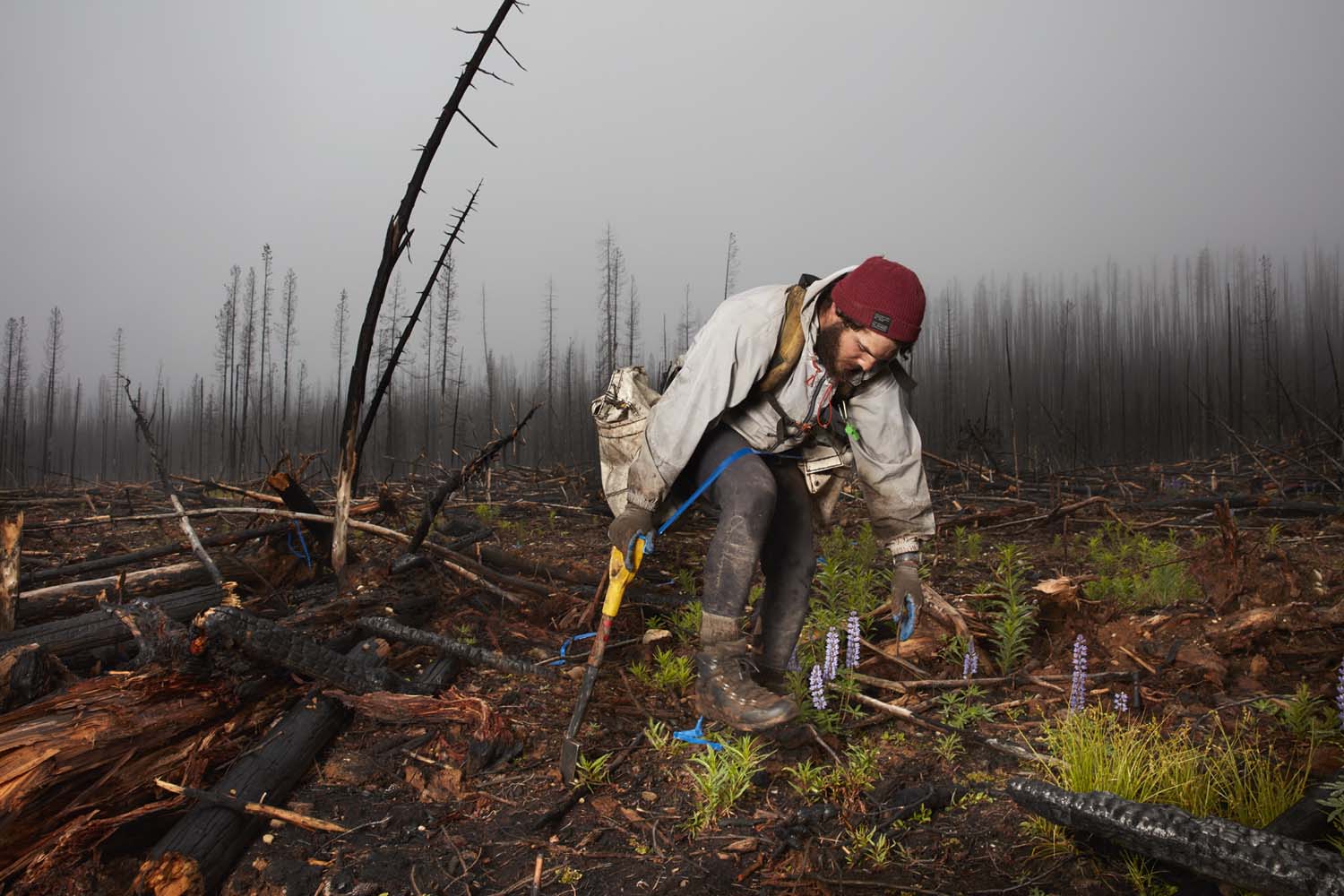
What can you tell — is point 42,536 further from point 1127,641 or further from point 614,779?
point 1127,641

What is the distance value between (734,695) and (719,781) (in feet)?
1.03

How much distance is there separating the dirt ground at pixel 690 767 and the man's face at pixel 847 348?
1411 mm

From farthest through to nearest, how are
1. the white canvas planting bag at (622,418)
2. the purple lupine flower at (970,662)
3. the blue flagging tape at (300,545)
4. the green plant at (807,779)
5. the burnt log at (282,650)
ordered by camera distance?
the blue flagging tape at (300,545), the purple lupine flower at (970,662), the white canvas planting bag at (622,418), the burnt log at (282,650), the green plant at (807,779)

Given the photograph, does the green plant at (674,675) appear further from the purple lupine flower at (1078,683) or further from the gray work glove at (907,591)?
the purple lupine flower at (1078,683)

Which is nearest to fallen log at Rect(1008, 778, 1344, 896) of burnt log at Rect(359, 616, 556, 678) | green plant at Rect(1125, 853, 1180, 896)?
green plant at Rect(1125, 853, 1180, 896)

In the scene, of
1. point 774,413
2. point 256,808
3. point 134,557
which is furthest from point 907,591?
point 134,557

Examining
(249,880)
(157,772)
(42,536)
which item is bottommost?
(249,880)

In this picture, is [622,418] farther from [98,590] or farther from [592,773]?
[98,590]

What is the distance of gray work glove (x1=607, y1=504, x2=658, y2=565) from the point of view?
270 cm

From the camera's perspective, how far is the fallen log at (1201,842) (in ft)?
4.98

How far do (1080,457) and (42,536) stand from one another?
580 inches

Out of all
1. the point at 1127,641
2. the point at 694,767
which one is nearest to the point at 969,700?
the point at 1127,641

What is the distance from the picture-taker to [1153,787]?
7.32ft

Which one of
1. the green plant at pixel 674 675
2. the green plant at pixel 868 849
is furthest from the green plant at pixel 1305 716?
the green plant at pixel 674 675
